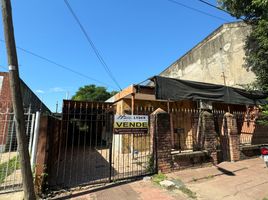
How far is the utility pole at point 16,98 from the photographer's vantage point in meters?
3.40

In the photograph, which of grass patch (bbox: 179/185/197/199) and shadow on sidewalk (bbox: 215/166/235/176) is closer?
grass patch (bbox: 179/185/197/199)

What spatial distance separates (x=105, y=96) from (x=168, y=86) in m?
27.5

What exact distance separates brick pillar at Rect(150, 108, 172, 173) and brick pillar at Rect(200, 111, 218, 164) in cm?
165

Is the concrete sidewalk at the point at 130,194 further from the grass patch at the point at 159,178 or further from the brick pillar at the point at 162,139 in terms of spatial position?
the brick pillar at the point at 162,139

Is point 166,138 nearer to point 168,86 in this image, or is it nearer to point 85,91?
point 168,86

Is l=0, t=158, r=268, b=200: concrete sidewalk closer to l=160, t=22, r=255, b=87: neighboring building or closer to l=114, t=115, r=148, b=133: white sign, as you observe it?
l=114, t=115, r=148, b=133: white sign

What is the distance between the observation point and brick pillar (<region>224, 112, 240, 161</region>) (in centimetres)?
695

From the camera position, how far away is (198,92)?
6.89 metres

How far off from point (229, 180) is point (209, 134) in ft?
6.01

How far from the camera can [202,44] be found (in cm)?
1438

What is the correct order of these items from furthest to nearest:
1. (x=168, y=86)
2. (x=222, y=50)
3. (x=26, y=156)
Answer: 1. (x=222, y=50)
2. (x=168, y=86)
3. (x=26, y=156)

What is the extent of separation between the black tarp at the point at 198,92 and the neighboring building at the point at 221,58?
2638 mm

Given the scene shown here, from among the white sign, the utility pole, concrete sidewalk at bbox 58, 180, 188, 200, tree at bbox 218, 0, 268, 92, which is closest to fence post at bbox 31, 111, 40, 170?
the utility pole

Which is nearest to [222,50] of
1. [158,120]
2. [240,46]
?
[240,46]
